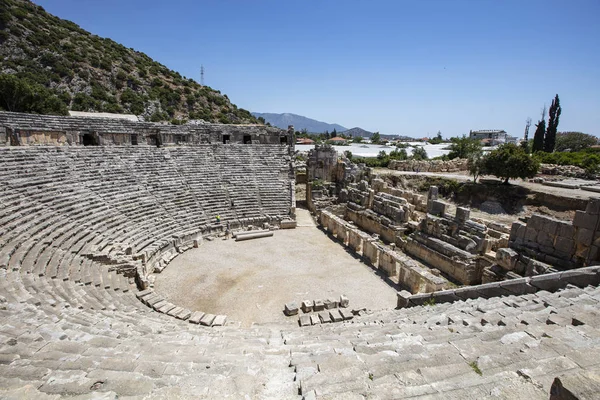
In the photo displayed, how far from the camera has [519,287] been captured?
23.7ft

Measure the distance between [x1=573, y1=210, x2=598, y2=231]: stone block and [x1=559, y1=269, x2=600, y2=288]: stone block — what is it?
7.06ft

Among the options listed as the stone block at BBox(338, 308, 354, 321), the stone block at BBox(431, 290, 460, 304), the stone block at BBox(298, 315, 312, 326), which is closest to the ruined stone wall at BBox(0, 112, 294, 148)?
the stone block at BBox(338, 308, 354, 321)

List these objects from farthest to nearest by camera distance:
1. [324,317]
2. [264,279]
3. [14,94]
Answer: [14,94]
[264,279]
[324,317]

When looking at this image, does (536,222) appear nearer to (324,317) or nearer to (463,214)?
(463,214)

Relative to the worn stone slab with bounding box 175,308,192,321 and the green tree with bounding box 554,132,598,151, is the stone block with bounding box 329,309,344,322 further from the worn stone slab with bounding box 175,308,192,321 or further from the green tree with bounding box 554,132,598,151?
the green tree with bounding box 554,132,598,151

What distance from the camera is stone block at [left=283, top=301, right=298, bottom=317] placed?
9719 mm

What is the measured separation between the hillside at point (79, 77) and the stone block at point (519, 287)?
3257 centimetres

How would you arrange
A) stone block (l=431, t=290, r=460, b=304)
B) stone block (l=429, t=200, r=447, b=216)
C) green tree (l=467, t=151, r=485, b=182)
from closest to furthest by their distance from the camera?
stone block (l=431, t=290, r=460, b=304)
stone block (l=429, t=200, r=447, b=216)
green tree (l=467, t=151, r=485, b=182)

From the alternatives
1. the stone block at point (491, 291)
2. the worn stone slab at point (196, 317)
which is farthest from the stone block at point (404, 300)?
the worn stone slab at point (196, 317)

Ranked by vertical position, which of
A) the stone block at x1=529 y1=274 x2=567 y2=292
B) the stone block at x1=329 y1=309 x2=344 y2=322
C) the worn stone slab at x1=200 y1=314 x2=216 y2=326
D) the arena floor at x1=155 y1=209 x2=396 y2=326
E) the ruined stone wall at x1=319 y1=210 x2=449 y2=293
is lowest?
the arena floor at x1=155 y1=209 x2=396 y2=326

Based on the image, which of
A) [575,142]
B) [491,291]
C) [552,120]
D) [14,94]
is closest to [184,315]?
[491,291]

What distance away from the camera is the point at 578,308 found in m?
5.09

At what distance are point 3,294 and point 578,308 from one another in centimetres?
1072

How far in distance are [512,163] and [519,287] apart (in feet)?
72.8
